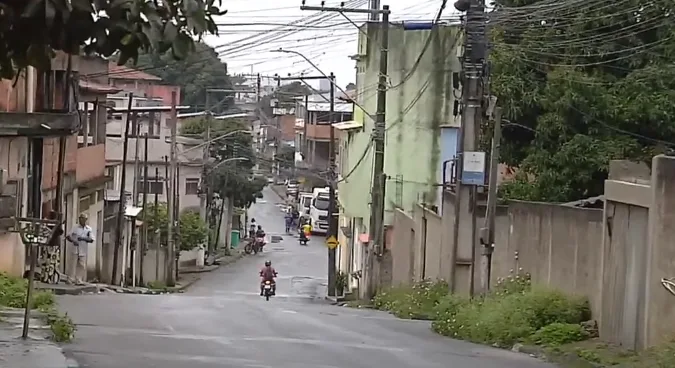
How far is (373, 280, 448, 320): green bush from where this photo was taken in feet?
87.9

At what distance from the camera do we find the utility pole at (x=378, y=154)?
3575cm

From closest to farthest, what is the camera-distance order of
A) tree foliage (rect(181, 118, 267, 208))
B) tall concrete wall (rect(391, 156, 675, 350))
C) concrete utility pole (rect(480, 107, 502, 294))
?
tall concrete wall (rect(391, 156, 675, 350)), concrete utility pole (rect(480, 107, 502, 294)), tree foliage (rect(181, 118, 267, 208))

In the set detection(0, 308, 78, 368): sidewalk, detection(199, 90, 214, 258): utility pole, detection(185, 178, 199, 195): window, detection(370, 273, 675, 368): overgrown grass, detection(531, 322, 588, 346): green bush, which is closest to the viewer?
detection(0, 308, 78, 368): sidewalk

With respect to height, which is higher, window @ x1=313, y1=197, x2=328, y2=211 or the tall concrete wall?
the tall concrete wall

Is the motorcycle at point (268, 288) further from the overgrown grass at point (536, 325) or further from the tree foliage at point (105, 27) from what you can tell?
the tree foliage at point (105, 27)

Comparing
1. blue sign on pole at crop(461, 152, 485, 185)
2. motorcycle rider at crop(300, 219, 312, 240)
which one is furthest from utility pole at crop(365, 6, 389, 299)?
motorcycle rider at crop(300, 219, 312, 240)

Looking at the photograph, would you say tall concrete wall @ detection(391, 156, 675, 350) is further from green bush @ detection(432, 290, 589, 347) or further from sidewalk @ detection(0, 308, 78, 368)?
sidewalk @ detection(0, 308, 78, 368)

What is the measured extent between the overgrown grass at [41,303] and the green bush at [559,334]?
6783 millimetres

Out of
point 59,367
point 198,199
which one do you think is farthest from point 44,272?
point 198,199

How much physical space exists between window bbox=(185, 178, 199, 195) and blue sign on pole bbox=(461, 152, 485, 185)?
50426 mm

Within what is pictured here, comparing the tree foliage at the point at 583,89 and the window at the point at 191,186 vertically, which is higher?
the tree foliage at the point at 583,89

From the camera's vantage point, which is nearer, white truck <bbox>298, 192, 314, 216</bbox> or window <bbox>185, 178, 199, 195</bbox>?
window <bbox>185, 178, 199, 195</bbox>

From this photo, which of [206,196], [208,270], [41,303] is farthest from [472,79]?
[206,196]

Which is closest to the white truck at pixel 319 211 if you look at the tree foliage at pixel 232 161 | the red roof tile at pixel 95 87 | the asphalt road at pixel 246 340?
the tree foliage at pixel 232 161
